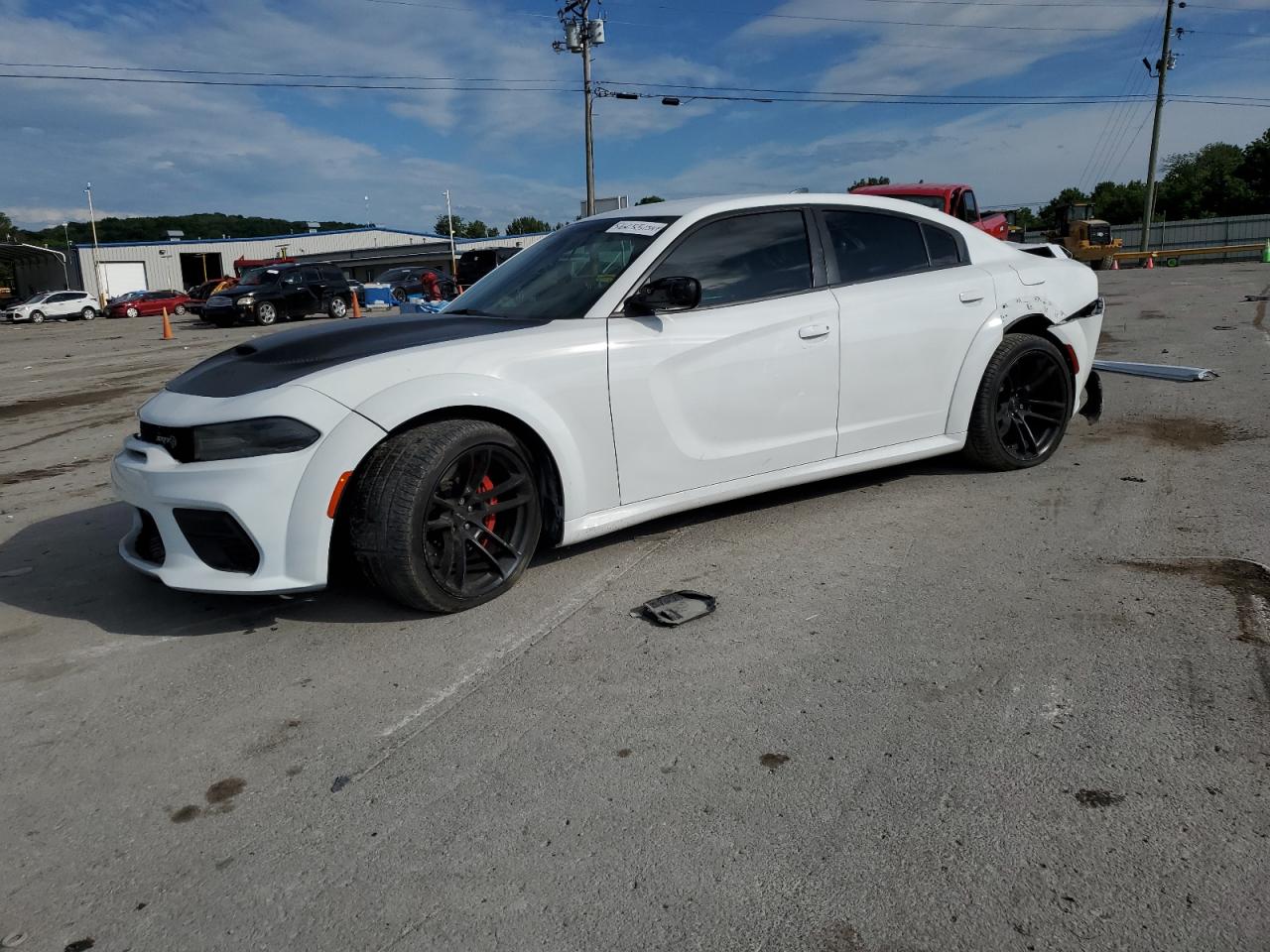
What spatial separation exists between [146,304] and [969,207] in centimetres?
3935

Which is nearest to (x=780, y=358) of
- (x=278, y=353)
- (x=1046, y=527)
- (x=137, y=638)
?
(x=1046, y=527)

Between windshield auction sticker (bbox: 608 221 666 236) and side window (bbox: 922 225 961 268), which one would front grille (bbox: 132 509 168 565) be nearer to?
windshield auction sticker (bbox: 608 221 666 236)

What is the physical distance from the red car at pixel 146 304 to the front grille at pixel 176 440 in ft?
147

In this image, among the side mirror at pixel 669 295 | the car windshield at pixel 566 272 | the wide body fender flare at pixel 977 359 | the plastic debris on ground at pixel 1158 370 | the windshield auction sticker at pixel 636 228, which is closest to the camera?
the side mirror at pixel 669 295

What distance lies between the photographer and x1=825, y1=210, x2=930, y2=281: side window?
14.9 feet

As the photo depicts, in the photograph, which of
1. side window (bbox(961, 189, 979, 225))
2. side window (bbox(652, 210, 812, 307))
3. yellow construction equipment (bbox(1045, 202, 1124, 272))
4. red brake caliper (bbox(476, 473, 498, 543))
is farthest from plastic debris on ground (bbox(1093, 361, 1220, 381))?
yellow construction equipment (bbox(1045, 202, 1124, 272))

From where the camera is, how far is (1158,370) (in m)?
8.32

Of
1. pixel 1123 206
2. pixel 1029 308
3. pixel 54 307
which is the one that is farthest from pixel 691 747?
pixel 1123 206

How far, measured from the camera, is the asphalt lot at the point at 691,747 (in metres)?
1.97

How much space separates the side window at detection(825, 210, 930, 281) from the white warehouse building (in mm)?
58238

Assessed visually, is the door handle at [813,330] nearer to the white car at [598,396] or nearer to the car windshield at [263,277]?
the white car at [598,396]

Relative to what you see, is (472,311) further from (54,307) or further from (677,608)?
(54,307)

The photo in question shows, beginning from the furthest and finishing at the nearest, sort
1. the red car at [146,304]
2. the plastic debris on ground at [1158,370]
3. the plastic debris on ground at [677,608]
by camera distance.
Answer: the red car at [146,304] < the plastic debris on ground at [1158,370] < the plastic debris on ground at [677,608]

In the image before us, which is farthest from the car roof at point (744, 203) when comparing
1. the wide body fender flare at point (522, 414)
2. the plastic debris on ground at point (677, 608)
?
the plastic debris on ground at point (677, 608)
